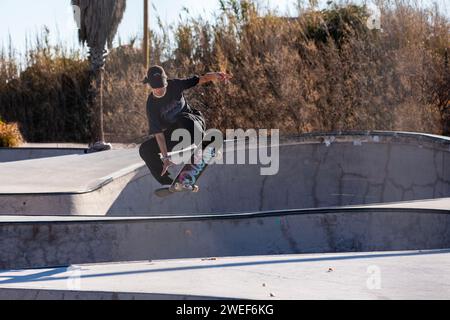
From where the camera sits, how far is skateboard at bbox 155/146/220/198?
8562 millimetres

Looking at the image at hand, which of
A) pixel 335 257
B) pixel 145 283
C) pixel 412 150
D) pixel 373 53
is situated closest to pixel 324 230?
pixel 335 257

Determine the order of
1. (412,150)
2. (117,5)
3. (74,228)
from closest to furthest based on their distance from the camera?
(74,228) → (412,150) → (117,5)

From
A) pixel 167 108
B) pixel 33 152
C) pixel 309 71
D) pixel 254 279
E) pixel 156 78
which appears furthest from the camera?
pixel 309 71

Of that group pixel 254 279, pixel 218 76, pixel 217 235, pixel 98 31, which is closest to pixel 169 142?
pixel 218 76

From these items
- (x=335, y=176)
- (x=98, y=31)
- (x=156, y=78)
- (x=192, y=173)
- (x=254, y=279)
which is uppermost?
(x=98, y=31)

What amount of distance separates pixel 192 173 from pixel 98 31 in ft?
42.7

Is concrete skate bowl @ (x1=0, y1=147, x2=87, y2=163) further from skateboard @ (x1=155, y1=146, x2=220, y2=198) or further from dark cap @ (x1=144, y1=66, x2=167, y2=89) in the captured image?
dark cap @ (x1=144, y1=66, x2=167, y2=89)

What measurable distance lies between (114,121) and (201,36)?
10.6 ft

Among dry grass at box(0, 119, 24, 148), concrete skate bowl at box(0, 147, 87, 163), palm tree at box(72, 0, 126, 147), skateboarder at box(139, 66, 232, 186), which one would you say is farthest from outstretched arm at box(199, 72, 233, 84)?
palm tree at box(72, 0, 126, 147)

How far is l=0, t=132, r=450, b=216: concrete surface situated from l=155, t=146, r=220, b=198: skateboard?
1.91m

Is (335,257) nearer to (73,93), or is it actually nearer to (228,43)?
(228,43)

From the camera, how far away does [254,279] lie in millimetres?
5055

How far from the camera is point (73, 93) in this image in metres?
24.7

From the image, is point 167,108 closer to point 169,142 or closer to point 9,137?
point 169,142
